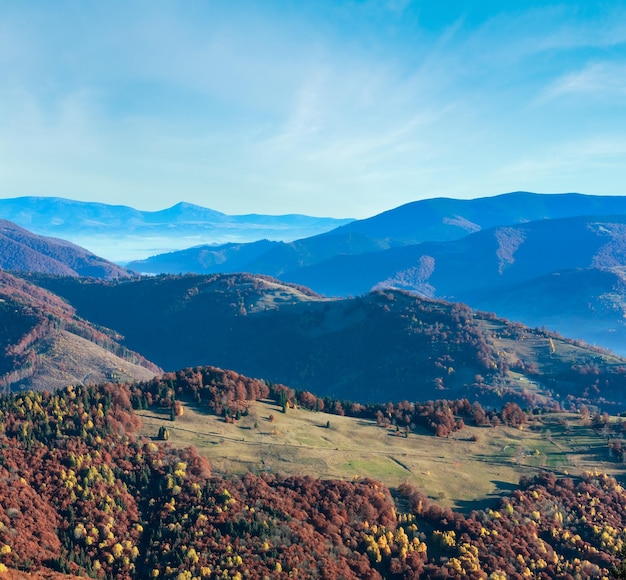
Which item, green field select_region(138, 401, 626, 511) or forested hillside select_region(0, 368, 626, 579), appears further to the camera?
green field select_region(138, 401, 626, 511)

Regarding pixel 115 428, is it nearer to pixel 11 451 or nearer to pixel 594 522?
pixel 11 451

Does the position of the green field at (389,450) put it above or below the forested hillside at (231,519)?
above

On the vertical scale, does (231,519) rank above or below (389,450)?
below

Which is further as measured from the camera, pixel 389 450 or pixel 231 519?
pixel 389 450

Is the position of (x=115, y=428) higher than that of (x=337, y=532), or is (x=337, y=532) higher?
(x=115, y=428)

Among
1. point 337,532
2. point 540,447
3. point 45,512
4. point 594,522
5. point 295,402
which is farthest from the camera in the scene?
point 295,402

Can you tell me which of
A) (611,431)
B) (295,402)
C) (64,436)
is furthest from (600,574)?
(64,436)

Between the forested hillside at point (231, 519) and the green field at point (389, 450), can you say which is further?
the green field at point (389, 450)

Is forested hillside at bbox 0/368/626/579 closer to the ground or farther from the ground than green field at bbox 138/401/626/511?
closer to the ground
